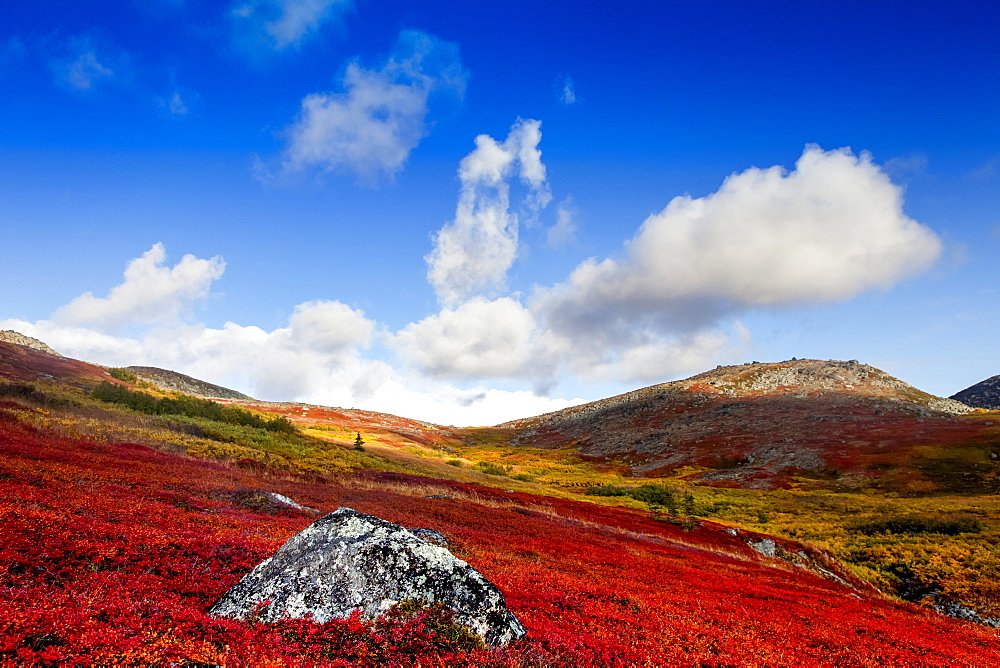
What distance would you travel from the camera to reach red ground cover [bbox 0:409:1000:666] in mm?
6172

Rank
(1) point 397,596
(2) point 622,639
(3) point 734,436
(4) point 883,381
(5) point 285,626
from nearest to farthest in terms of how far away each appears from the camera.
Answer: (5) point 285,626 → (1) point 397,596 → (2) point 622,639 → (3) point 734,436 → (4) point 883,381

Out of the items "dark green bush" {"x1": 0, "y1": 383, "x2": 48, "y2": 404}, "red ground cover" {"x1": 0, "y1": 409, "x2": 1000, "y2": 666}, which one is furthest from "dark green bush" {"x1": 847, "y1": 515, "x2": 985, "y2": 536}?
"dark green bush" {"x1": 0, "y1": 383, "x2": 48, "y2": 404}

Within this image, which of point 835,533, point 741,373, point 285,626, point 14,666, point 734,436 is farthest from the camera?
point 741,373

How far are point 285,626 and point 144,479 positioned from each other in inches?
594

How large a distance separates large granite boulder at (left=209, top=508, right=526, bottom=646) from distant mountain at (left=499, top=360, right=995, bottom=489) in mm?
84713

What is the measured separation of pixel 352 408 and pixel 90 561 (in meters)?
181

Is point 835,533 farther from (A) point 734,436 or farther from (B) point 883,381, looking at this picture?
(B) point 883,381

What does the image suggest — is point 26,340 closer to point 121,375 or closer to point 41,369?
point 121,375

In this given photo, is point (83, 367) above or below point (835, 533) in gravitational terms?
above

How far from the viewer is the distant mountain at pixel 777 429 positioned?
80.7 m

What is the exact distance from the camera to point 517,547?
61.0 feet

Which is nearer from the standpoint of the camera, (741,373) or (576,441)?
(576,441)

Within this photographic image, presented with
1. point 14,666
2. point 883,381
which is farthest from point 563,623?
point 883,381

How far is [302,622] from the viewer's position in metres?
7.19
